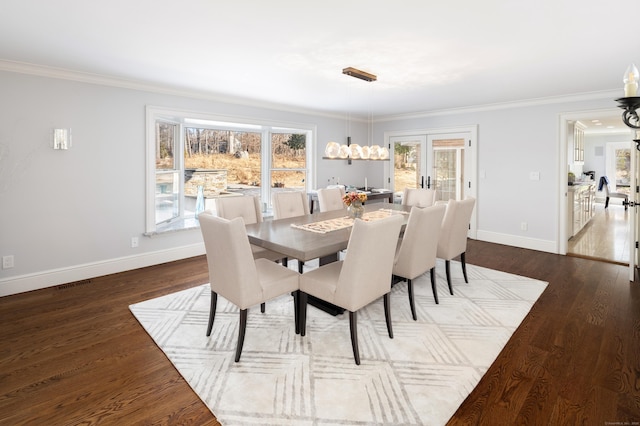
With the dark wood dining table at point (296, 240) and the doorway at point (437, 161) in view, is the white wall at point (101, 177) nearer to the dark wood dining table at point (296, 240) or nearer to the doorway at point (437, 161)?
the doorway at point (437, 161)

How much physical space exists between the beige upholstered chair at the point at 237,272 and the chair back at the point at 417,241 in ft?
3.10

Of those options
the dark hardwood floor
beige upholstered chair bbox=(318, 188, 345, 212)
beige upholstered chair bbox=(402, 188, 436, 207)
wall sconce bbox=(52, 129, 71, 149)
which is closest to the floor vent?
the dark hardwood floor

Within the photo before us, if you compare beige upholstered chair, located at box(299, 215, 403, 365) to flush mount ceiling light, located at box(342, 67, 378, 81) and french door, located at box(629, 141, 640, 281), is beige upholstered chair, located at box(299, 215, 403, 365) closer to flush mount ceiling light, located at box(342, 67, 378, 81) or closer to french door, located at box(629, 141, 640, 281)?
flush mount ceiling light, located at box(342, 67, 378, 81)

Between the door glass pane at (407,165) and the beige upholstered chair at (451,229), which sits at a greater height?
the door glass pane at (407,165)

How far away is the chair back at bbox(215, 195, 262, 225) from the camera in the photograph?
3373 millimetres

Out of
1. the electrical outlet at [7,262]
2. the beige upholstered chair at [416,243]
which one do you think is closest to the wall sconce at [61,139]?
the electrical outlet at [7,262]

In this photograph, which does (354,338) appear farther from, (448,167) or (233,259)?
(448,167)

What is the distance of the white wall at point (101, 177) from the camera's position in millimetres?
3363

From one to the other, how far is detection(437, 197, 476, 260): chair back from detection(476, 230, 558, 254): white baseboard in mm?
2482

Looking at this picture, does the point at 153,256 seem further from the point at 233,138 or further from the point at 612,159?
the point at 612,159

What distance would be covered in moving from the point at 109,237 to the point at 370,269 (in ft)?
10.9

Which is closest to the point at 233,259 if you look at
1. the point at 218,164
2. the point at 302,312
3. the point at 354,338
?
the point at 302,312

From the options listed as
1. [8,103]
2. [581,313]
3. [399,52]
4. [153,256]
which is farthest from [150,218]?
[581,313]

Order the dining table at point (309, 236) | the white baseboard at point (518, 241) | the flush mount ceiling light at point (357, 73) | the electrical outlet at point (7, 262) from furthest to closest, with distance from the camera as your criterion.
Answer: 1. the white baseboard at point (518, 241)
2. the electrical outlet at point (7, 262)
3. the flush mount ceiling light at point (357, 73)
4. the dining table at point (309, 236)
